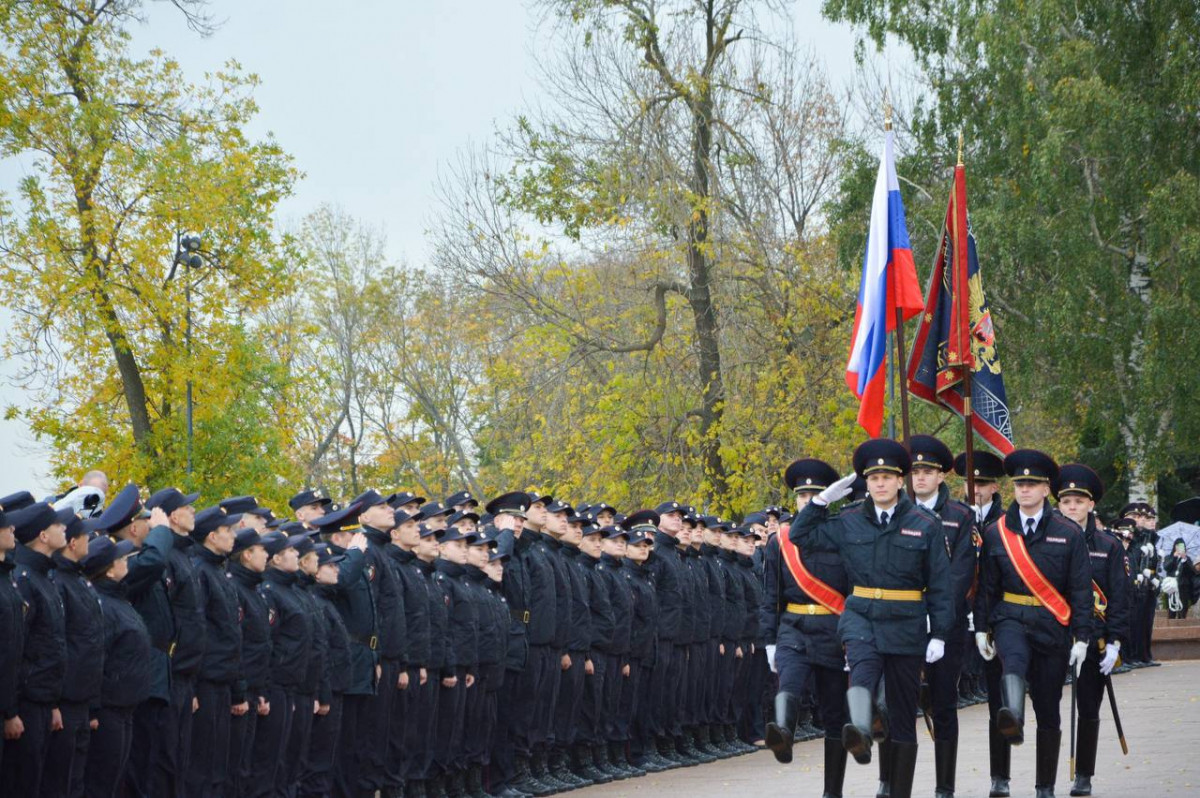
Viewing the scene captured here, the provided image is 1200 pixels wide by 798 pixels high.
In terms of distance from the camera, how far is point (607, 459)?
2905cm

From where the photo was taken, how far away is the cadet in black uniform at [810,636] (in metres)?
11.2

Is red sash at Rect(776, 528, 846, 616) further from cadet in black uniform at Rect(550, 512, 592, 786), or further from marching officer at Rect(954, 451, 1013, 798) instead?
cadet in black uniform at Rect(550, 512, 592, 786)

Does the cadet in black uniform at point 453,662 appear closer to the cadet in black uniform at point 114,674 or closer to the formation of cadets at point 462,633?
the formation of cadets at point 462,633

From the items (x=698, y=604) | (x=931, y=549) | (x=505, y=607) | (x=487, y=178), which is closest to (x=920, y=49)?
(x=487, y=178)

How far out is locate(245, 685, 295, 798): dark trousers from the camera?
1124cm

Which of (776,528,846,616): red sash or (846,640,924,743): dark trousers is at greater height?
(776,528,846,616): red sash

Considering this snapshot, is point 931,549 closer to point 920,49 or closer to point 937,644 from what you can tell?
point 937,644

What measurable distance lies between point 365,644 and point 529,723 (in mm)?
2194

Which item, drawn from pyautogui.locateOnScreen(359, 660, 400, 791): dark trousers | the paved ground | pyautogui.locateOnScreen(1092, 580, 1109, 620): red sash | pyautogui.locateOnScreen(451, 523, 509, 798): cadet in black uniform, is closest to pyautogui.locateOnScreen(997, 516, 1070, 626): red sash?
pyautogui.locateOnScreen(1092, 580, 1109, 620): red sash

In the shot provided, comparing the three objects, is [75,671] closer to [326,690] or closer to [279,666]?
[279,666]

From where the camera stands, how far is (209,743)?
420 inches

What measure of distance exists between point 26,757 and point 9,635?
750 millimetres

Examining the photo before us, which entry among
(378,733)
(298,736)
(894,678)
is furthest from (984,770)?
(298,736)

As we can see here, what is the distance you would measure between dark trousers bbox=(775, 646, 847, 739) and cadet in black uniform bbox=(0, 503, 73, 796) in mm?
4542
